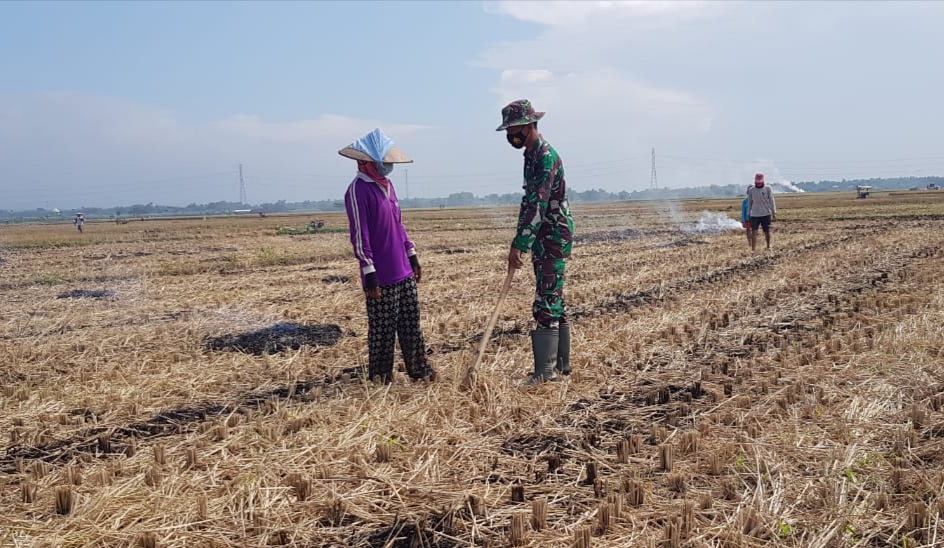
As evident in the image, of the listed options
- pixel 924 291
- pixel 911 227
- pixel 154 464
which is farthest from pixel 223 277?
pixel 911 227

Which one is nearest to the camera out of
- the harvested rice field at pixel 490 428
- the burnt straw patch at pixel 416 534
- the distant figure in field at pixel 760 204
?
the burnt straw patch at pixel 416 534

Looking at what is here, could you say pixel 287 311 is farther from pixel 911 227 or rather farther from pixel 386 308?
pixel 911 227

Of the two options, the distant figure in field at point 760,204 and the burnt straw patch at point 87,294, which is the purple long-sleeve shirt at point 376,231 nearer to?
the burnt straw patch at point 87,294

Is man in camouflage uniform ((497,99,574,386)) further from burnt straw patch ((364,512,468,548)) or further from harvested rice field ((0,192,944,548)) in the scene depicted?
burnt straw patch ((364,512,468,548))

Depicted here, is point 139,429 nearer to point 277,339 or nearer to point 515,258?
point 277,339

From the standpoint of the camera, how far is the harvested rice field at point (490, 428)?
10.4 feet

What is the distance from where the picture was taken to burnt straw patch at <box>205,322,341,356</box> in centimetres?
716

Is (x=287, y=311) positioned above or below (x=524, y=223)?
below

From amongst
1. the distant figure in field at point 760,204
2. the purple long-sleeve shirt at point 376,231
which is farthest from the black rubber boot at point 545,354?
the distant figure in field at point 760,204

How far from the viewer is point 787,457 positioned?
3.79 metres

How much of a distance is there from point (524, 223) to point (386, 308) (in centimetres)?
128

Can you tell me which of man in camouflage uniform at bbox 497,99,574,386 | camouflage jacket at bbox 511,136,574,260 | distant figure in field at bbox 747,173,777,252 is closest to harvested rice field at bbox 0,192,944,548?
man in camouflage uniform at bbox 497,99,574,386

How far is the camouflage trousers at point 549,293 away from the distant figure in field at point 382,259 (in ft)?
3.27

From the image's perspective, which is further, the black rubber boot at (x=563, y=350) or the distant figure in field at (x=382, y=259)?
the black rubber boot at (x=563, y=350)
